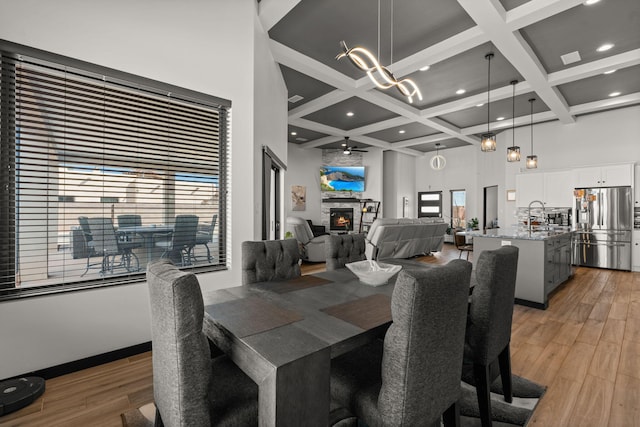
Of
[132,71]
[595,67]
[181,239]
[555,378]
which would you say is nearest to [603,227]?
[595,67]

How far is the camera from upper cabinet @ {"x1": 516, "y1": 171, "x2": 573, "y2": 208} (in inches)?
257

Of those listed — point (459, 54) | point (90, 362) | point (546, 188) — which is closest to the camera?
point (90, 362)

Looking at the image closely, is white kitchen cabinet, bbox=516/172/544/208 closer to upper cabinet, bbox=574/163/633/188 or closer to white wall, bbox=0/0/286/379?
upper cabinet, bbox=574/163/633/188

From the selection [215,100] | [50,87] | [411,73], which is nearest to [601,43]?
[411,73]

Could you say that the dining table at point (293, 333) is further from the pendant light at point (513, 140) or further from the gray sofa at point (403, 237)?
the gray sofa at point (403, 237)

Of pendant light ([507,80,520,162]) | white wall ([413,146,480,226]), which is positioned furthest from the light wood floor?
white wall ([413,146,480,226])

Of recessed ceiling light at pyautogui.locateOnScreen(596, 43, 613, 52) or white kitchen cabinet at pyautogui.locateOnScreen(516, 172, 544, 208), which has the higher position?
recessed ceiling light at pyautogui.locateOnScreen(596, 43, 613, 52)

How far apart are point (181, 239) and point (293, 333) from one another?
2103mm

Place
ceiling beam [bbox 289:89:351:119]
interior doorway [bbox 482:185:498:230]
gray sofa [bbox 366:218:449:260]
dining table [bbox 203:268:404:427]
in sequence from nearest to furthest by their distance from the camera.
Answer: dining table [bbox 203:268:404:427] < ceiling beam [bbox 289:89:351:119] < gray sofa [bbox 366:218:449:260] < interior doorway [bbox 482:185:498:230]

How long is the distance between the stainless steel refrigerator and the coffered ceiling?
69.6 inches

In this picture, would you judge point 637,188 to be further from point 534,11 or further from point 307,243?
point 307,243

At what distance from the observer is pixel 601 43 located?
153 inches

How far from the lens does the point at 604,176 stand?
6.00m

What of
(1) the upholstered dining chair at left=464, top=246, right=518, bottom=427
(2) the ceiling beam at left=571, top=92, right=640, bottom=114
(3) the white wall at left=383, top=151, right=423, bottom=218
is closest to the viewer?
(1) the upholstered dining chair at left=464, top=246, right=518, bottom=427
